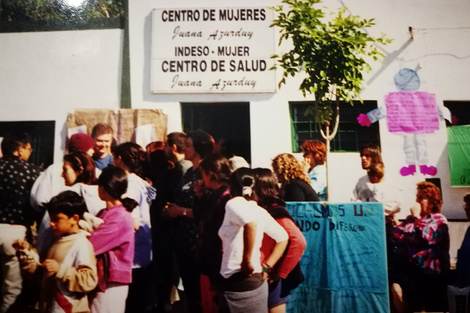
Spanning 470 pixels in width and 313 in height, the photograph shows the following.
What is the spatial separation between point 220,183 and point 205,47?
180 cm

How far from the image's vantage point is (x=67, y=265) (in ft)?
10.5

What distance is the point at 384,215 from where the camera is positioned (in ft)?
12.5

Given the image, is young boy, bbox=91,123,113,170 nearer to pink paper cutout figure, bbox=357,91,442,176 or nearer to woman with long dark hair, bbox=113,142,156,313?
woman with long dark hair, bbox=113,142,156,313

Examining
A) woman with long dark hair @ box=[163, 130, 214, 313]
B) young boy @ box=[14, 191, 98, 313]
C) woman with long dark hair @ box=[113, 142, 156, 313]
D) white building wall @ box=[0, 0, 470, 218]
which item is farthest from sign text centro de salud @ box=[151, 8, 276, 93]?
young boy @ box=[14, 191, 98, 313]

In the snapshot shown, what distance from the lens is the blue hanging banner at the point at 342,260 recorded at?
3.62m

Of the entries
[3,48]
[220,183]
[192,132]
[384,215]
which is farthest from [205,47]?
[384,215]

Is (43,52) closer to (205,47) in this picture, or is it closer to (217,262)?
(205,47)

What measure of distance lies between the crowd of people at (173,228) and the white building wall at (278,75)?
31cm

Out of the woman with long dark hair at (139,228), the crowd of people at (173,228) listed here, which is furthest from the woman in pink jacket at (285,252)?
the woman with long dark hair at (139,228)

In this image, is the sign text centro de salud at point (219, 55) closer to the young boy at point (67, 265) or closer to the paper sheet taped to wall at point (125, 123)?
the paper sheet taped to wall at point (125, 123)

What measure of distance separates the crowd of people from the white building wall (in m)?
0.31

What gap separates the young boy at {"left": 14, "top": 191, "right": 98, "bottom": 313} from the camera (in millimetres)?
3184

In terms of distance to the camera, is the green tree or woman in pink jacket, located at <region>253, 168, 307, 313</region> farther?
the green tree

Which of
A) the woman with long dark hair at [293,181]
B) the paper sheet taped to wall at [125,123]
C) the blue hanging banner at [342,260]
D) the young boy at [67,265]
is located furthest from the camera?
the paper sheet taped to wall at [125,123]
